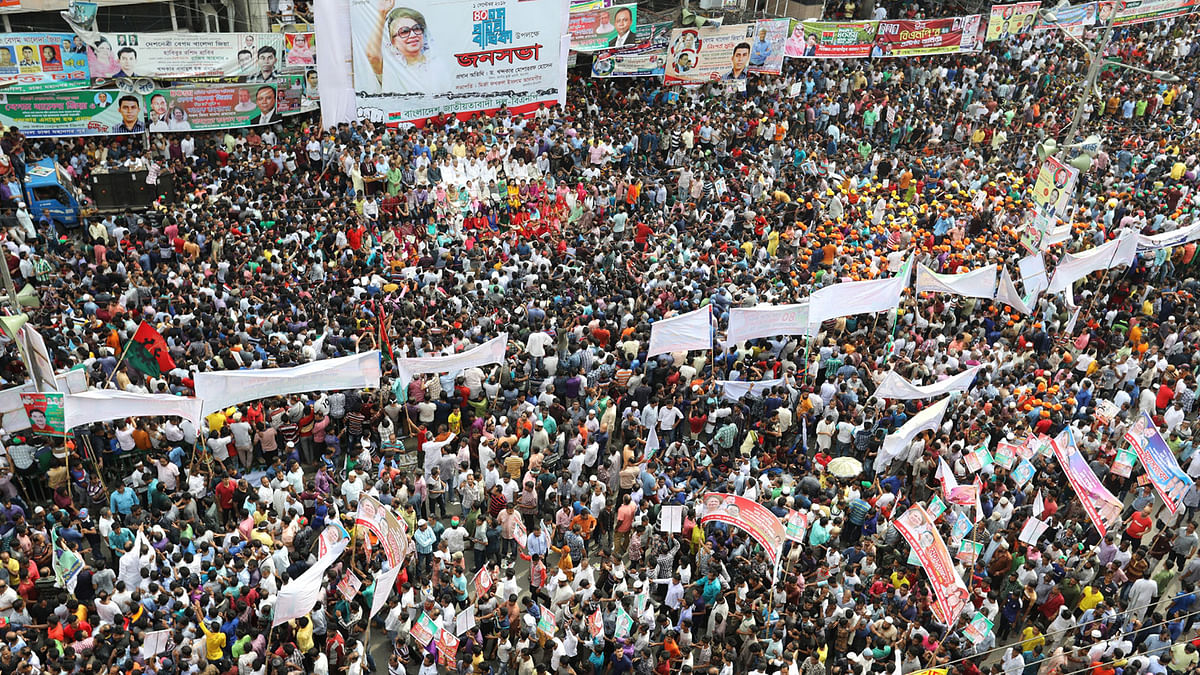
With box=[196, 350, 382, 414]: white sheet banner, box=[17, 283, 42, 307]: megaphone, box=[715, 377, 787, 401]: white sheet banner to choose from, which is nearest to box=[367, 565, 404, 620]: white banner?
box=[196, 350, 382, 414]: white sheet banner

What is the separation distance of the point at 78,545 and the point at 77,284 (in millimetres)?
7414

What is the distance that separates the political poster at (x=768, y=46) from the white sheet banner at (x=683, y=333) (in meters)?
15.6

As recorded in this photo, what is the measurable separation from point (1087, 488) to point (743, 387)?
523cm

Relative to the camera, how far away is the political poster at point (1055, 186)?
20.7 m

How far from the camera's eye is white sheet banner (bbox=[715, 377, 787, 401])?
695 inches

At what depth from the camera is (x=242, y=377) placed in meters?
15.3

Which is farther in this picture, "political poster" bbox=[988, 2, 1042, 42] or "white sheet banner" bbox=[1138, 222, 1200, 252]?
"political poster" bbox=[988, 2, 1042, 42]

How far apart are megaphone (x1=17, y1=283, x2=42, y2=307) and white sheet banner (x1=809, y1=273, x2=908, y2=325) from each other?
549 inches

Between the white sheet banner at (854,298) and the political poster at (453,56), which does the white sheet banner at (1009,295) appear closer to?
the white sheet banner at (854,298)

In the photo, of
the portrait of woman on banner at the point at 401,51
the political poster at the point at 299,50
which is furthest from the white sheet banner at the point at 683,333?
the political poster at the point at 299,50

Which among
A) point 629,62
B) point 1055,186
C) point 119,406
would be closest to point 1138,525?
point 1055,186

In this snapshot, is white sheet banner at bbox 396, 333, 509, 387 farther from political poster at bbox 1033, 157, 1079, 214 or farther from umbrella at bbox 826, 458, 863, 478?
political poster at bbox 1033, 157, 1079, 214

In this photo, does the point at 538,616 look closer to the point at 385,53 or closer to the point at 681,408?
the point at 681,408

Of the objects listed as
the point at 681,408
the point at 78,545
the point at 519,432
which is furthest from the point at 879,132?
the point at 78,545
